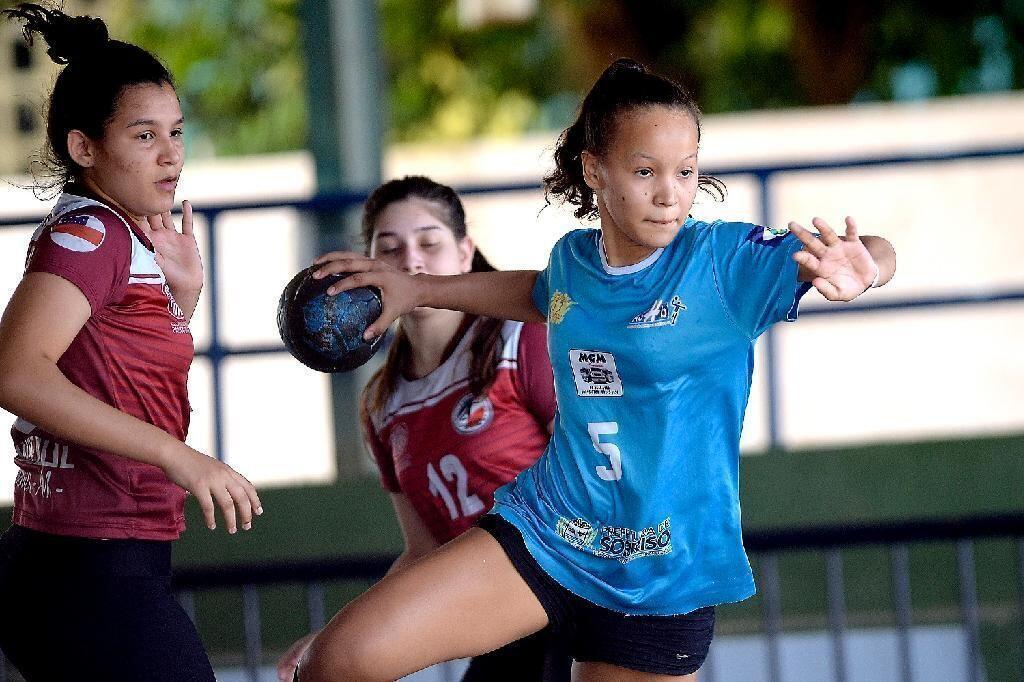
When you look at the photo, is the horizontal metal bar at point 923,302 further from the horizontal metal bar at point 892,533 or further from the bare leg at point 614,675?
the bare leg at point 614,675

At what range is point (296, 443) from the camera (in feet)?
31.3

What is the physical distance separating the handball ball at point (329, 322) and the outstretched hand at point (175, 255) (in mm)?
222

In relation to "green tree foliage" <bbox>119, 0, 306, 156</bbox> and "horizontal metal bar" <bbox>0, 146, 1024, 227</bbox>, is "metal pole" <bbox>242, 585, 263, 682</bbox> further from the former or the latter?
"green tree foliage" <bbox>119, 0, 306, 156</bbox>

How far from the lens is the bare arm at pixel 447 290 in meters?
3.07

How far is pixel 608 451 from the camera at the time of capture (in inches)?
110

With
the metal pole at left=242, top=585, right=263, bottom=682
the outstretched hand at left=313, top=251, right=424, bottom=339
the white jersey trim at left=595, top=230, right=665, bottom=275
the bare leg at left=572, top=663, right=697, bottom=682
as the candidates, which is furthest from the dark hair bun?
the metal pole at left=242, top=585, right=263, bottom=682

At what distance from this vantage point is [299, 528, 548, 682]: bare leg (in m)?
2.71

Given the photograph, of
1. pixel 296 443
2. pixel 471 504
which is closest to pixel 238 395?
pixel 296 443

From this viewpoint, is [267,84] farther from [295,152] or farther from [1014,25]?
[1014,25]

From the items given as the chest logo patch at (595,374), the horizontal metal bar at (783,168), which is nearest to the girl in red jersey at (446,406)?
the chest logo patch at (595,374)

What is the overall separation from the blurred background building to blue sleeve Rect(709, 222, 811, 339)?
3.99 ft

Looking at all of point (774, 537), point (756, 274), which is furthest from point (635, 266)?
point (774, 537)

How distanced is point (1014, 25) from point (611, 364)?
1616 cm

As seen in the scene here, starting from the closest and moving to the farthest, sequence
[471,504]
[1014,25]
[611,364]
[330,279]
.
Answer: [611,364] → [330,279] → [471,504] → [1014,25]
